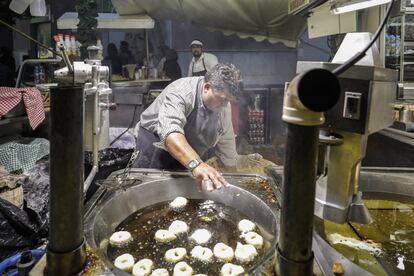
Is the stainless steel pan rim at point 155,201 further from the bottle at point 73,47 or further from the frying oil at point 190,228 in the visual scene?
the bottle at point 73,47

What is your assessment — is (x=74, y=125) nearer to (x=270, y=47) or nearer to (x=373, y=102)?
(x=373, y=102)

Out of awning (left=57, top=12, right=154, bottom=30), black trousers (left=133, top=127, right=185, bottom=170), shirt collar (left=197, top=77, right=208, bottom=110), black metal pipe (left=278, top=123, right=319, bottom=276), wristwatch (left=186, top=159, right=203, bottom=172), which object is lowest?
black trousers (left=133, top=127, right=185, bottom=170)

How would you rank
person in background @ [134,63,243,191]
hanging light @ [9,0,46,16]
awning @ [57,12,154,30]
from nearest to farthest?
person in background @ [134,63,243,191], hanging light @ [9,0,46,16], awning @ [57,12,154,30]

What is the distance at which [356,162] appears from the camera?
1.08 m

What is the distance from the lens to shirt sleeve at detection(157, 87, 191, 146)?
282 centimetres

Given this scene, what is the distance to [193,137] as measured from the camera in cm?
355

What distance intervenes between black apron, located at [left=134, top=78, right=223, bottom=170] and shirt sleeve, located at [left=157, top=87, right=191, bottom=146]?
180 mm

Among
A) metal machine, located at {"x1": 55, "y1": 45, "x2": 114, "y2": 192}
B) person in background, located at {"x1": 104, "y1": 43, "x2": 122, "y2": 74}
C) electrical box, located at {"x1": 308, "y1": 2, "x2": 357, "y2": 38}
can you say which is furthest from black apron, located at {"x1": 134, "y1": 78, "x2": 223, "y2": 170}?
person in background, located at {"x1": 104, "y1": 43, "x2": 122, "y2": 74}

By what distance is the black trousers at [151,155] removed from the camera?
3479 millimetres

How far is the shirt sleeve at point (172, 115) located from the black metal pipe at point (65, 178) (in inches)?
66.4

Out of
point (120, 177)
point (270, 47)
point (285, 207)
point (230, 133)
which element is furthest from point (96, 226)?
point (270, 47)

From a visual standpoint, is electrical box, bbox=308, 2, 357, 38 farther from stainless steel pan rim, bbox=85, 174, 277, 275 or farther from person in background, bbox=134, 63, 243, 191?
stainless steel pan rim, bbox=85, 174, 277, 275

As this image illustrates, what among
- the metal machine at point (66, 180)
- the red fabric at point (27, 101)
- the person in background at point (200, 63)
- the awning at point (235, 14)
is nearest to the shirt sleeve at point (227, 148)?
the red fabric at point (27, 101)

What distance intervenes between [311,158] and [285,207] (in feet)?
0.58
